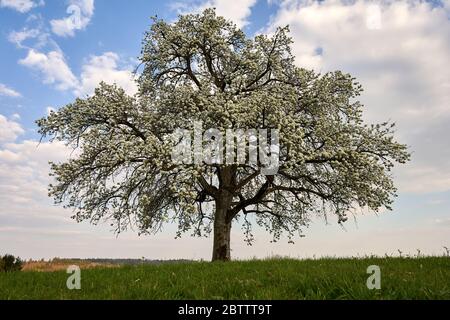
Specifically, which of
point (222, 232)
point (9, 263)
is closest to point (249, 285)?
point (9, 263)

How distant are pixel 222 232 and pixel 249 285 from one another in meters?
16.2

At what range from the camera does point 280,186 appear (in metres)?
28.2

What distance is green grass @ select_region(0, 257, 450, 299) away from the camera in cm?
973

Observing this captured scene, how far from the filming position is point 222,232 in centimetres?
2716

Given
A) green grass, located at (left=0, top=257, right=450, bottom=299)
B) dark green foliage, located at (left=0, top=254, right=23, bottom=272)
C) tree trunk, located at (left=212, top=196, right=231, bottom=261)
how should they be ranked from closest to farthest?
1. green grass, located at (left=0, top=257, right=450, bottom=299)
2. dark green foliage, located at (left=0, top=254, right=23, bottom=272)
3. tree trunk, located at (left=212, top=196, right=231, bottom=261)

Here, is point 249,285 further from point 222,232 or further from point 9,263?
point 222,232

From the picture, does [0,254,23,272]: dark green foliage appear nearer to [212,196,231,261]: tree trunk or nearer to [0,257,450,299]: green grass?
[0,257,450,299]: green grass

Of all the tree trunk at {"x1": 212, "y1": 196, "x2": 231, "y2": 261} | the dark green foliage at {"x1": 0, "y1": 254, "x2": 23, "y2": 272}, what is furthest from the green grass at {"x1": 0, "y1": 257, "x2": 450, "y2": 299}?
the tree trunk at {"x1": 212, "y1": 196, "x2": 231, "y2": 261}

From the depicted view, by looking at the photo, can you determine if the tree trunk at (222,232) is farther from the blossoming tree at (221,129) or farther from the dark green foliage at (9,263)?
the dark green foliage at (9,263)

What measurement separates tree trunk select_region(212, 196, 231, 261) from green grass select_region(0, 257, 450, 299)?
41.2ft

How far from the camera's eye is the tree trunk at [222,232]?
26.6 m
